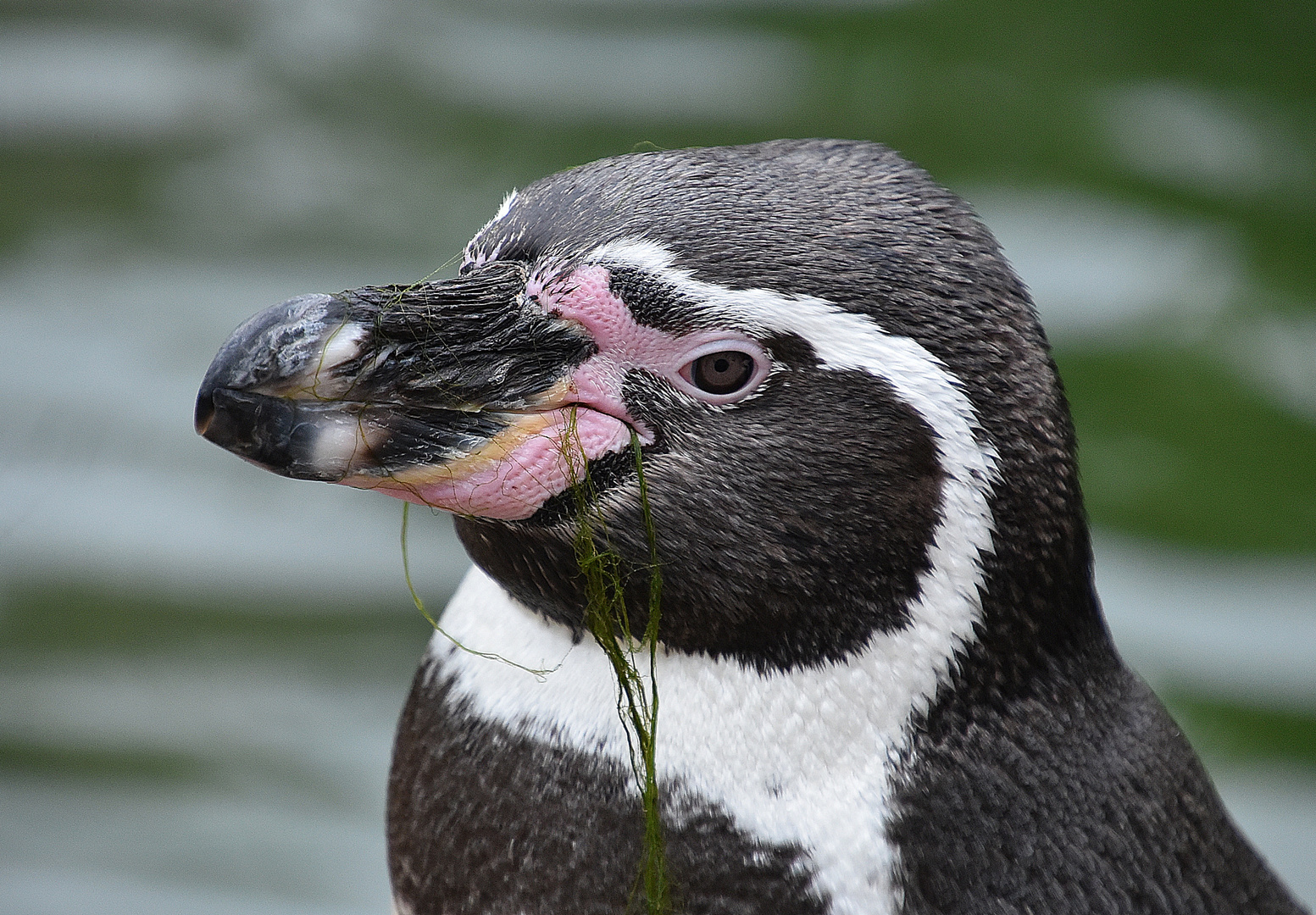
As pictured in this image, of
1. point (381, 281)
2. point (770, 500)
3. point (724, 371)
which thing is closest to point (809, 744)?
point (770, 500)

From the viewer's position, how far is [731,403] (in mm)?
1384

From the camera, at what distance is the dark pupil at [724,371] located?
1375 mm

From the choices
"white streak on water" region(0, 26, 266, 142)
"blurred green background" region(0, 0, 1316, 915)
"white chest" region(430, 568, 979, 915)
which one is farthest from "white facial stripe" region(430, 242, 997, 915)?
"white streak on water" region(0, 26, 266, 142)

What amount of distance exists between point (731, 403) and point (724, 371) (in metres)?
0.03

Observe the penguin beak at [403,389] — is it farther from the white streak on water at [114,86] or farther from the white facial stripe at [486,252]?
the white streak on water at [114,86]

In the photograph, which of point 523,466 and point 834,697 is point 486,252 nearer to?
point 523,466

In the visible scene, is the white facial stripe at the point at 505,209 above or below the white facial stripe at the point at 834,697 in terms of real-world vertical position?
above

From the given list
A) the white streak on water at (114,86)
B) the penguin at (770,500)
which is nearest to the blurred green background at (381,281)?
the white streak on water at (114,86)

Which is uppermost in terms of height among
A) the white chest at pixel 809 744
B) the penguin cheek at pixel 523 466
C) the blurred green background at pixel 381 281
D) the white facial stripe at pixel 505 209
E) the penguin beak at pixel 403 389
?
the white facial stripe at pixel 505 209

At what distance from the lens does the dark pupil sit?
138 centimetres

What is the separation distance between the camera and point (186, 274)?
395 centimetres

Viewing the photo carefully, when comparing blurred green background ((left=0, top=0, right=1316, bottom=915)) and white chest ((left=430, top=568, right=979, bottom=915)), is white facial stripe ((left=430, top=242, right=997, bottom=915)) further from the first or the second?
blurred green background ((left=0, top=0, right=1316, bottom=915))

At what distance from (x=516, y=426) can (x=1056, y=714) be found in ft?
1.90

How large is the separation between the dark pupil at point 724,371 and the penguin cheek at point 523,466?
8cm
